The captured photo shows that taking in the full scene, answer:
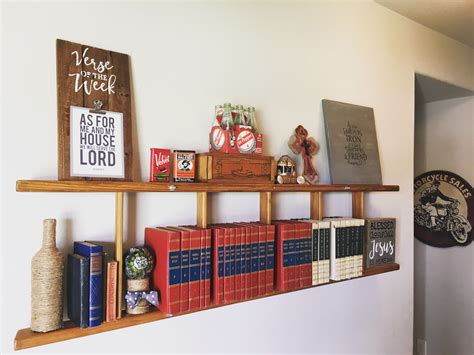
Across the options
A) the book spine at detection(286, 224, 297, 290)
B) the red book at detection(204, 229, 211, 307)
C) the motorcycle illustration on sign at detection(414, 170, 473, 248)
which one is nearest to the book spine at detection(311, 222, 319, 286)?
the book spine at detection(286, 224, 297, 290)

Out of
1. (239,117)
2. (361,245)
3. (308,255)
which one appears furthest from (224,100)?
(361,245)

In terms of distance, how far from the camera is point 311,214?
6.42 feet

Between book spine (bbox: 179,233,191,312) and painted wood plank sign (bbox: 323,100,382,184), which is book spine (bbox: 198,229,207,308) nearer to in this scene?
book spine (bbox: 179,233,191,312)

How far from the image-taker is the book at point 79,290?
1193 millimetres

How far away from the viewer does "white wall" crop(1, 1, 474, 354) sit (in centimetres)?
122

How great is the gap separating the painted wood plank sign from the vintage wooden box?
496 millimetres

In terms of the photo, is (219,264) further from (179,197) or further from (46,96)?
(46,96)

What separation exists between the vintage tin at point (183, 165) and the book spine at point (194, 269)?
0.21 meters

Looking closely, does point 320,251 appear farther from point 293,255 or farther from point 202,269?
point 202,269

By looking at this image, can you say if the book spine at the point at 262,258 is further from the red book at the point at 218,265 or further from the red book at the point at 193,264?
the red book at the point at 193,264

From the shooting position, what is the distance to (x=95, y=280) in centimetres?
122

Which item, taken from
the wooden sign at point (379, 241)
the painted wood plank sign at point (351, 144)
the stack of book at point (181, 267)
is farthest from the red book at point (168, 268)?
the wooden sign at point (379, 241)

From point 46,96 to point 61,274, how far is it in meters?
0.58

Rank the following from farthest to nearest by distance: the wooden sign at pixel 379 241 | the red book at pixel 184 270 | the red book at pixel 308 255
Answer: the wooden sign at pixel 379 241, the red book at pixel 308 255, the red book at pixel 184 270
